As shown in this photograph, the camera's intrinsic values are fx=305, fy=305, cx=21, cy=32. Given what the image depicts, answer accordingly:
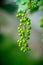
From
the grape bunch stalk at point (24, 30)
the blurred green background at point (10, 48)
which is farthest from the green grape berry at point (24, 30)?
the blurred green background at point (10, 48)

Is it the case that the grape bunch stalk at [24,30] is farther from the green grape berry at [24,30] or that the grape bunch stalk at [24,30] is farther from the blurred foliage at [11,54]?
the blurred foliage at [11,54]

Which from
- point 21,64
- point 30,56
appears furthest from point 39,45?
point 21,64

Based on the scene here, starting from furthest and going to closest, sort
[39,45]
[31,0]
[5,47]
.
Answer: [39,45] < [5,47] < [31,0]

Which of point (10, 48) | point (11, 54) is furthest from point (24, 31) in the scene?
point (11, 54)

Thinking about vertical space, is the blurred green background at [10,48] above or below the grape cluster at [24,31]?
above

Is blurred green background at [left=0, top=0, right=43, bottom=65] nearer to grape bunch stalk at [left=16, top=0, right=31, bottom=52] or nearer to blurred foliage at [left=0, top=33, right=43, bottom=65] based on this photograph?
blurred foliage at [left=0, top=33, right=43, bottom=65]

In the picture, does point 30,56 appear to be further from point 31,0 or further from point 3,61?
point 31,0

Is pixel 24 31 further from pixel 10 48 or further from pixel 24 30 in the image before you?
pixel 10 48

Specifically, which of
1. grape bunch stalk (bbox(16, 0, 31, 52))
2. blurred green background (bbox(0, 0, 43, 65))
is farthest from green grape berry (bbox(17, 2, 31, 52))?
blurred green background (bbox(0, 0, 43, 65))
